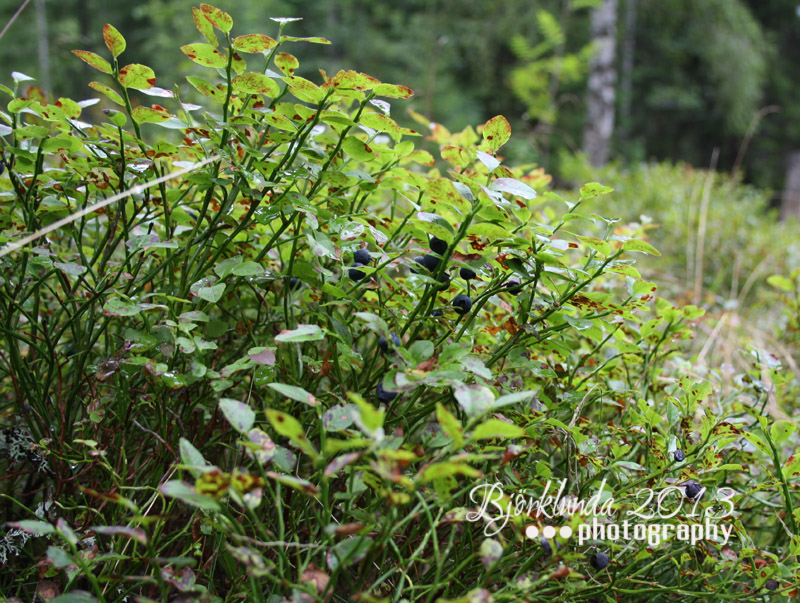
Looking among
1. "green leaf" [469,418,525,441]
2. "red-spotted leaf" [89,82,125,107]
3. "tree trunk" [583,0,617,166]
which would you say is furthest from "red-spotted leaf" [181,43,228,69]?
"tree trunk" [583,0,617,166]

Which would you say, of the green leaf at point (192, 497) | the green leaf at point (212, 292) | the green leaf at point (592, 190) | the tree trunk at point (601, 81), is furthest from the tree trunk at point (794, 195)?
the green leaf at point (192, 497)

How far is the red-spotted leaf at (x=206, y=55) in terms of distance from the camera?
67 centimetres

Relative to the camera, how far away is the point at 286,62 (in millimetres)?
688

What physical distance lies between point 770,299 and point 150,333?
2.57 meters

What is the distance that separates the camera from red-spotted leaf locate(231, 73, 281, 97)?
678 millimetres

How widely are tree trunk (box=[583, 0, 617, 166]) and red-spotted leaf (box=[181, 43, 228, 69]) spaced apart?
7.07 meters

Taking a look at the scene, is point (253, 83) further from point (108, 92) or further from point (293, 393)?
point (293, 393)

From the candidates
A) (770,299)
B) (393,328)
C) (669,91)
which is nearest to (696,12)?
(669,91)

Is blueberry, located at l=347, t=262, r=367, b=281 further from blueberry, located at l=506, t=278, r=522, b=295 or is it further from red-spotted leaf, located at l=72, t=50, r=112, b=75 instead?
red-spotted leaf, located at l=72, t=50, r=112, b=75

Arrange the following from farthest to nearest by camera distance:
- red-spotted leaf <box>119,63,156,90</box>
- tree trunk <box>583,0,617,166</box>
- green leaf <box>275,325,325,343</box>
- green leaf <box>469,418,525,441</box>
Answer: tree trunk <box>583,0,617,166</box>
red-spotted leaf <box>119,63,156,90</box>
green leaf <box>275,325,325,343</box>
green leaf <box>469,418,525,441</box>

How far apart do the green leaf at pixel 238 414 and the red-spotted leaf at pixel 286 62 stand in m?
0.38

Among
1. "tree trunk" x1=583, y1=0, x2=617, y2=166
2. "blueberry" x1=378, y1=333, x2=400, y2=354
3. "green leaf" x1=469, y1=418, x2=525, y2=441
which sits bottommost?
"tree trunk" x1=583, y1=0, x2=617, y2=166

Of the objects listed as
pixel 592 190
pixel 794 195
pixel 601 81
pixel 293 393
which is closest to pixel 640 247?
pixel 592 190

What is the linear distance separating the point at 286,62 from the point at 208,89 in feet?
0.33
